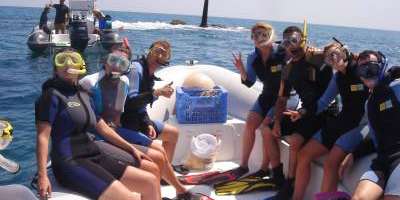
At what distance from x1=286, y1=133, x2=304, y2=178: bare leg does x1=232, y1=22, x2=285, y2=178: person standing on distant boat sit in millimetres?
455

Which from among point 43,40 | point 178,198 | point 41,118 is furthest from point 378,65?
point 43,40

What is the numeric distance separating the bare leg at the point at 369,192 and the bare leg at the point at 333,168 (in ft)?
1.89

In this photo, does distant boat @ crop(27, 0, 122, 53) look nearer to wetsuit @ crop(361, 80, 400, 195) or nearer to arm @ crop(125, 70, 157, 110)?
arm @ crop(125, 70, 157, 110)

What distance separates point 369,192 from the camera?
2.81 metres

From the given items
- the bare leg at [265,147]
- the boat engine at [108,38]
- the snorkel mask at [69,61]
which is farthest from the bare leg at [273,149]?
the boat engine at [108,38]

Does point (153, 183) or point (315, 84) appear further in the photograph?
point (315, 84)

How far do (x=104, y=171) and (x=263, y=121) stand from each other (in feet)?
6.46

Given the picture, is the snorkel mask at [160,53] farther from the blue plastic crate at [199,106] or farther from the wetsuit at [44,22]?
the wetsuit at [44,22]

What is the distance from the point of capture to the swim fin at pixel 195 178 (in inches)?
173

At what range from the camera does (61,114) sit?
288 cm

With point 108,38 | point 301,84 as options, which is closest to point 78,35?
point 108,38

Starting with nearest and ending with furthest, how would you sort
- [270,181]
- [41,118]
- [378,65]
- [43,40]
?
[41,118]
[378,65]
[270,181]
[43,40]

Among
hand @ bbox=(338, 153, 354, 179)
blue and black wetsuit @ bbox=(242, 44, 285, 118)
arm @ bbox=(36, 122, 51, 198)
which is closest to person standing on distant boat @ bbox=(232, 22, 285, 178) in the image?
blue and black wetsuit @ bbox=(242, 44, 285, 118)

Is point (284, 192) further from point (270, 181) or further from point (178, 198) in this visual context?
point (178, 198)
